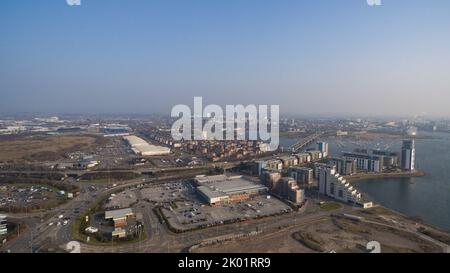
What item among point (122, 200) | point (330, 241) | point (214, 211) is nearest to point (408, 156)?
point (330, 241)

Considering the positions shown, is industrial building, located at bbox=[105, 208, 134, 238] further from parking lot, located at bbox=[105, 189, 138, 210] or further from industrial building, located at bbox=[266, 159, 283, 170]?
industrial building, located at bbox=[266, 159, 283, 170]

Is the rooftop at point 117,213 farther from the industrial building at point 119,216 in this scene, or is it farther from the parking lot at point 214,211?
the parking lot at point 214,211

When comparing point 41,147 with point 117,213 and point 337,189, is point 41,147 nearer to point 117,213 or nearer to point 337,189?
point 117,213

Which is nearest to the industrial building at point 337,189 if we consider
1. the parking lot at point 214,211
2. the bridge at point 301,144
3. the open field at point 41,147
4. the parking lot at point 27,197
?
the parking lot at point 214,211

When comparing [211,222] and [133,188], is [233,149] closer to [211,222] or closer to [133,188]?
[133,188]
